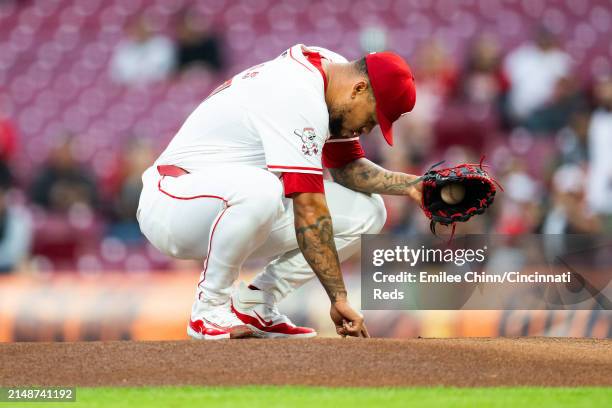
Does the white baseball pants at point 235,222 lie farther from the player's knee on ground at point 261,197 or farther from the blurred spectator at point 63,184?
the blurred spectator at point 63,184

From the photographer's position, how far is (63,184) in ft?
32.2

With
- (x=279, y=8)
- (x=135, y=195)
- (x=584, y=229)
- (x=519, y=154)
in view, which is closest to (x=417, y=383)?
(x=584, y=229)

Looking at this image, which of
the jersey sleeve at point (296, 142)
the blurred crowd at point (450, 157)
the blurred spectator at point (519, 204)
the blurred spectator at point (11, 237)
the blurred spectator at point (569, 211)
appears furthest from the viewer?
the blurred crowd at point (450, 157)

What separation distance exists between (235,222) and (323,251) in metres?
0.42

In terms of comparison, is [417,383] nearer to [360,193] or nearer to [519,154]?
[360,193]

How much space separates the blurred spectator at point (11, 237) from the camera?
8656mm

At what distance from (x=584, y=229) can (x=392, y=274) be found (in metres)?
2.50

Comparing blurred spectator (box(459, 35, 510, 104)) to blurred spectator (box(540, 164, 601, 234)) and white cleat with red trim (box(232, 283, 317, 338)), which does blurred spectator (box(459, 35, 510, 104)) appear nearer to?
blurred spectator (box(540, 164, 601, 234))

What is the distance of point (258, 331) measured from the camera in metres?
4.99

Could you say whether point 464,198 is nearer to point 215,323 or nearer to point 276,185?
point 276,185

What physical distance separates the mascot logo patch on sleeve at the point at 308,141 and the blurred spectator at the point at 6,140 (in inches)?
258

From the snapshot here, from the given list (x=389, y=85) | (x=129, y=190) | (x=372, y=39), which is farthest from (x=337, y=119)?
(x=372, y=39)

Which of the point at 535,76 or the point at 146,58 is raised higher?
the point at 146,58

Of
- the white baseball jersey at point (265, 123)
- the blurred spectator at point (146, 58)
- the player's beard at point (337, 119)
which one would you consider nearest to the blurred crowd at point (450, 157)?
the blurred spectator at point (146, 58)
